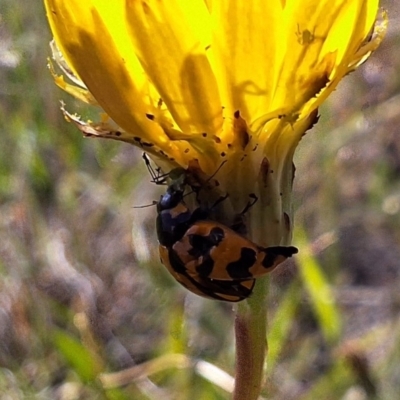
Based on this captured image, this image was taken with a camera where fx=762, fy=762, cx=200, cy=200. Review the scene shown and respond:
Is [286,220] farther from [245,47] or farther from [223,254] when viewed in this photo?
[245,47]

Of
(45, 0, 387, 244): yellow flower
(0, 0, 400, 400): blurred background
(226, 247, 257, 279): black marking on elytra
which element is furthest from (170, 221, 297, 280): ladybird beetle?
(0, 0, 400, 400): blurred background

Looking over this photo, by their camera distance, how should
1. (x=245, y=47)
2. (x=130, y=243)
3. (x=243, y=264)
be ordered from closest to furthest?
(x=245, y=47) < (x=243, y=264) < (x=130, y=243)

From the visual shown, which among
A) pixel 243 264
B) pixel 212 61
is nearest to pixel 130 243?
pixel 243 264

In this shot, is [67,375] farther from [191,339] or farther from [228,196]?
[228,196]

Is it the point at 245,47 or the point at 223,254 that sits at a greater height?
the point at 245,47

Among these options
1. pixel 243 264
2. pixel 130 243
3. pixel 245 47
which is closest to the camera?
pixel 245 47

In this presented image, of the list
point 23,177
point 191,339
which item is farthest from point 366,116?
point 23,177
